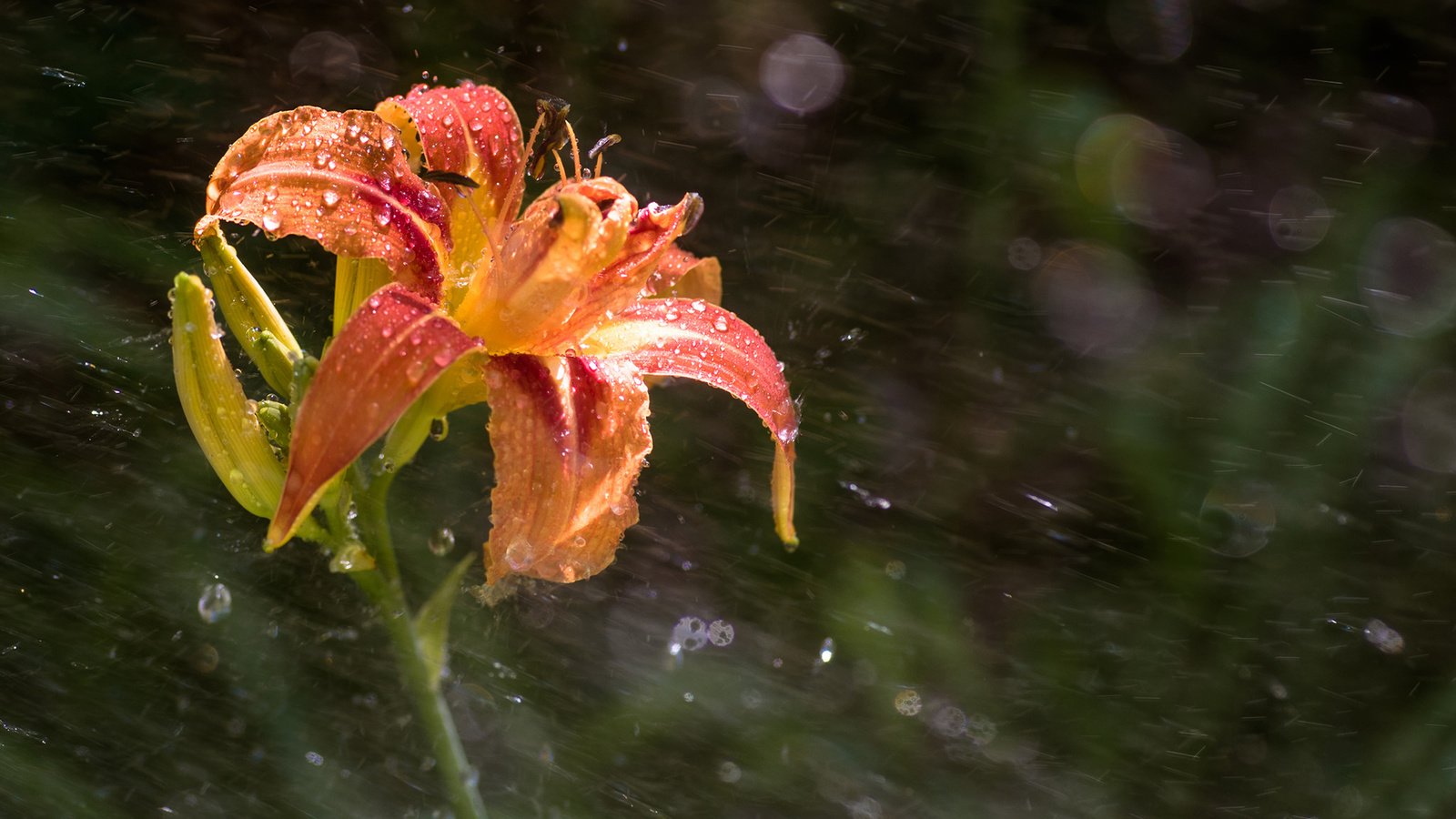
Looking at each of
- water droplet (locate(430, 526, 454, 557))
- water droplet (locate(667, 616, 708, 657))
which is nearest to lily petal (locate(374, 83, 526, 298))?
water droplet (locate(430, 526, 454, 557))

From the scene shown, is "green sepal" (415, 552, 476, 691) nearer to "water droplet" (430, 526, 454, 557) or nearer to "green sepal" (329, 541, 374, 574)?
"green sepal" (329, 541, 374, 574)

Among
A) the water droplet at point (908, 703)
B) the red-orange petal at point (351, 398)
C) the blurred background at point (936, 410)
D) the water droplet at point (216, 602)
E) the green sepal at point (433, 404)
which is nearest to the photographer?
the red-orange petal at point (351, 398)

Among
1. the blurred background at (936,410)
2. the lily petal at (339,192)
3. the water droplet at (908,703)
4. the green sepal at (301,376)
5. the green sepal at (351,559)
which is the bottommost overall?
the water droplet at (908,703)

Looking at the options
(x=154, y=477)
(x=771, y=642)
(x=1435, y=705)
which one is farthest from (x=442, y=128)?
(x=1435, y=705)

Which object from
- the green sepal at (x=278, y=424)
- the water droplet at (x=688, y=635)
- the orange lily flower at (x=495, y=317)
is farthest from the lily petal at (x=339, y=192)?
the water droplet at (x=688, y=635)

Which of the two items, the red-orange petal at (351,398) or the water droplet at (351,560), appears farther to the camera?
the water droplet at (351,560)

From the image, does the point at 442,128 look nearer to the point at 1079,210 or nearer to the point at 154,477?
the point at 154,477

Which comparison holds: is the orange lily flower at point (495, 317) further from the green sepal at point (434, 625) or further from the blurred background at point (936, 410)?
the blurred background at point (936, 410)
